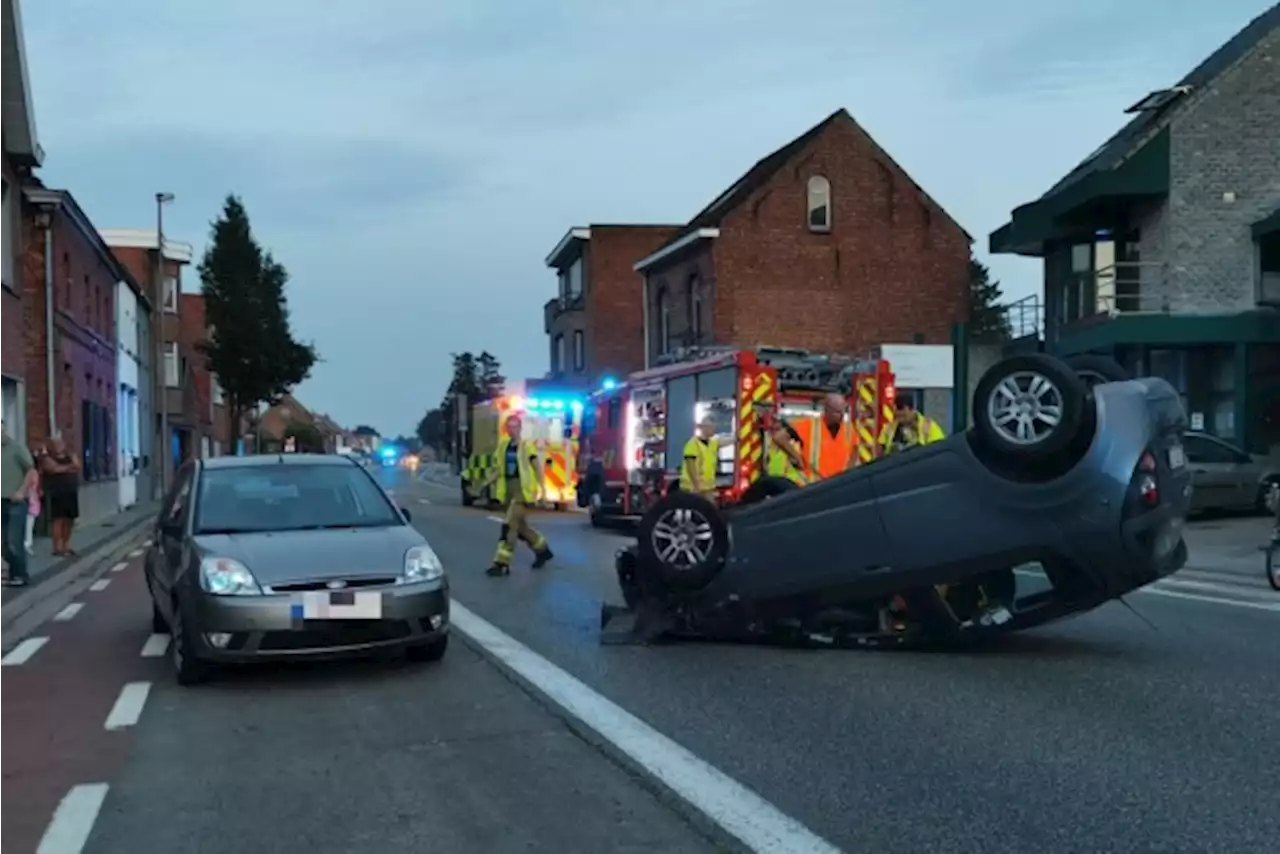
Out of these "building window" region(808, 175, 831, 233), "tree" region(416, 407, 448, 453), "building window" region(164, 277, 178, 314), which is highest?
"building window" region(808, 175, 831, 233)

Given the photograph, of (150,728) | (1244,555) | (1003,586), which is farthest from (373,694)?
(1244,555)

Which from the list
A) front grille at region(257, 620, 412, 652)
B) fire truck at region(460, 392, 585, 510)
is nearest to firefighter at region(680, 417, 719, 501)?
front grille at region(257, 620, 412, 652)

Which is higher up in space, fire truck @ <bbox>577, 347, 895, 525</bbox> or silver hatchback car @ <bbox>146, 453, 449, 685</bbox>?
fire truck @ <bbox>577, 347, 895, 525</bbox>

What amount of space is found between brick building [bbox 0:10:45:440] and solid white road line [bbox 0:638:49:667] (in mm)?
14076

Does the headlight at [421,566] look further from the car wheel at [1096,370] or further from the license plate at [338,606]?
the car wheel at [1096,370]

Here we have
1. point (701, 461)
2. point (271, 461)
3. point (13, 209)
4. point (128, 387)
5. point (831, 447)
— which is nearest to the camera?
point (271, 461)

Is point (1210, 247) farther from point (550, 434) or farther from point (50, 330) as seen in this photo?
point (50, 330)

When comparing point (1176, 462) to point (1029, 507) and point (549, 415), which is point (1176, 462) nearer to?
point (1029, 507)

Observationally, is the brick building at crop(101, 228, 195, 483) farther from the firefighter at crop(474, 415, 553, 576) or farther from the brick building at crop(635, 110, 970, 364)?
the firefighter at crop(474, 415, 553, 576)

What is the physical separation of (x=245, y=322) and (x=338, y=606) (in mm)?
56805

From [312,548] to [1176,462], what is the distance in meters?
5.25

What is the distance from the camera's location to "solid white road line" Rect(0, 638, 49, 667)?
10.1 metres

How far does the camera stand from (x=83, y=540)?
2345 cm

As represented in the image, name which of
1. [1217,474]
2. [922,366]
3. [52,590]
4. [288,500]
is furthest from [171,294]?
[288,500]
